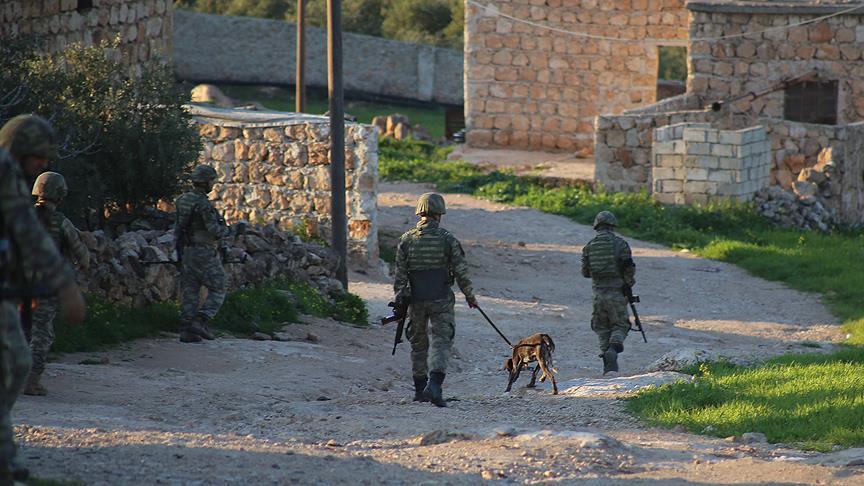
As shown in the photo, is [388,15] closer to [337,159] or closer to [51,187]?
[337,159]

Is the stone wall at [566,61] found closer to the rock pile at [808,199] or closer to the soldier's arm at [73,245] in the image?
the rock pile at [808,199]

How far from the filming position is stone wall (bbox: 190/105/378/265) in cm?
1694

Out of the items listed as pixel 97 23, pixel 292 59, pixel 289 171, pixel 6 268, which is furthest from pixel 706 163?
pixel 292 59

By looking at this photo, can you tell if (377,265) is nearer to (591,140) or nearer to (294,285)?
(294,285)

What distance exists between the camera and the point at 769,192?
878 inches

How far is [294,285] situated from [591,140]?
14.4 metres

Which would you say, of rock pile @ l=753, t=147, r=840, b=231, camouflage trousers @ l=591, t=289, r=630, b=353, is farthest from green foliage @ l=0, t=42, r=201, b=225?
rock pile @ l=753, t=147, r=840, b=231

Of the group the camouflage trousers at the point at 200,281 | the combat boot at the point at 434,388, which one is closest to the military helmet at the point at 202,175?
the camouflage trousers at the point at 200,281

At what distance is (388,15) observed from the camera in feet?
151

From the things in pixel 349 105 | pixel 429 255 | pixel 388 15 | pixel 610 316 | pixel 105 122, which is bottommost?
pixel 610 316

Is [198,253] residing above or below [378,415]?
above

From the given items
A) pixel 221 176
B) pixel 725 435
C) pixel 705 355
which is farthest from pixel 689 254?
pixel 725 435

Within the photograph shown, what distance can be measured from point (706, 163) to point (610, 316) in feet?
33.2

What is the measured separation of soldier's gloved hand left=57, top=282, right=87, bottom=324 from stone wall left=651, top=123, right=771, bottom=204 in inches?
641
